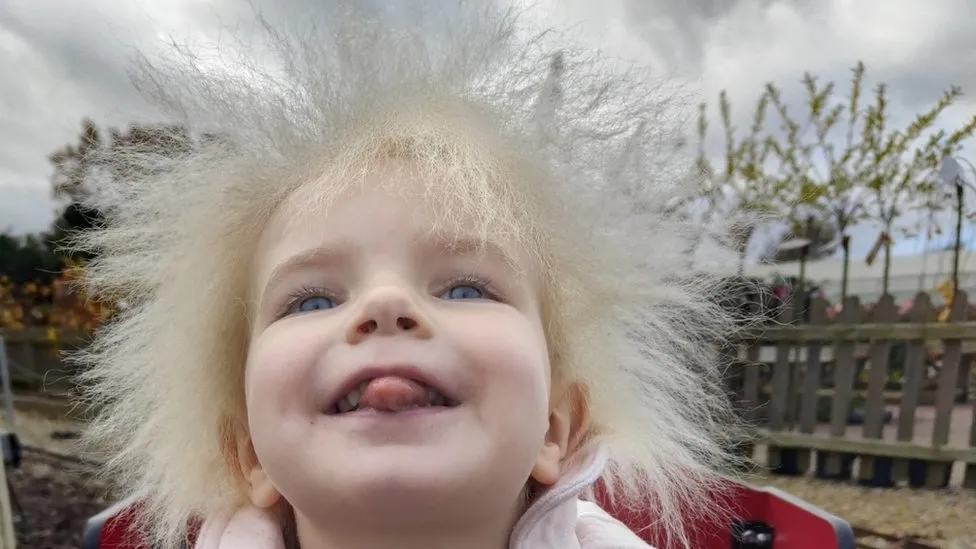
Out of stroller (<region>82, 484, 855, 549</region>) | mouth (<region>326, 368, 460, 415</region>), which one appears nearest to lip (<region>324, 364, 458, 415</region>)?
mouth (<region>326, 368, 460, 415</region>)

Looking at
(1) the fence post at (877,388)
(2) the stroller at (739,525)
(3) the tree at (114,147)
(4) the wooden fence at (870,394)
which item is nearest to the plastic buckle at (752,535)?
(2) the stroller at (739,525)

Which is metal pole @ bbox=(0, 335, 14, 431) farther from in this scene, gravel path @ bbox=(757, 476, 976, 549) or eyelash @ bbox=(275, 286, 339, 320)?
gravel path @ bbox=(757, 476, 976, 549)

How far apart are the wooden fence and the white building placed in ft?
0.89

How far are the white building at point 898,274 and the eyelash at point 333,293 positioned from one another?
9.90ft

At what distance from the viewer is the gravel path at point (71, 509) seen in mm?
2123

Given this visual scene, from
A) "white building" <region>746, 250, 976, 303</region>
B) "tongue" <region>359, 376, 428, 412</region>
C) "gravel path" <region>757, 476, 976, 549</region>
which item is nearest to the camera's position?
"tongue" <region>359, 376, 428, 412</region>

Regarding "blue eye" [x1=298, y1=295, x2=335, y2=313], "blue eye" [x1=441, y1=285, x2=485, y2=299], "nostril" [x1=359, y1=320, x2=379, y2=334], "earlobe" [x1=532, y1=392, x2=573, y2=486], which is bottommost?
"earlobe" [x1=532, y1=392, x2=573, y2=486]

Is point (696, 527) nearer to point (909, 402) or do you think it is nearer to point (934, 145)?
point (909, 402)

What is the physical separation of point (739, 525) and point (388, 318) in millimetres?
766

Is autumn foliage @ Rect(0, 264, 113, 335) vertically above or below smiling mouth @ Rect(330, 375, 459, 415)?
below

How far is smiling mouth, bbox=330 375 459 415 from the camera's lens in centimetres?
57

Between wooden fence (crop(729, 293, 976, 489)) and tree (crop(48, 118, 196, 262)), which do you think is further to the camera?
wooden fence (crop(729, 293, 976, 489))

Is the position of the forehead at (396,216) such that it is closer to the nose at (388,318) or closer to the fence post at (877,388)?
the nose at (388,318)

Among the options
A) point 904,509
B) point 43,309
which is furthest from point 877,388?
point 43,309
